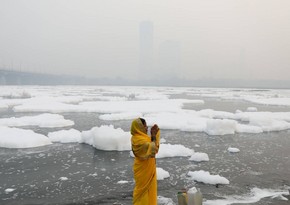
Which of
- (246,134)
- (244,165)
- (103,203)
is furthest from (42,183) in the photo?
(246,134)

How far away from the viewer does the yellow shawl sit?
4.04 metres

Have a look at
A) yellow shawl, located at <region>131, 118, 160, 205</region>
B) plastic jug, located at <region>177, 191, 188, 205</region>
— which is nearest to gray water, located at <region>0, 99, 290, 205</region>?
plastic jug, located at <region>177, 191, 188, 205</region>

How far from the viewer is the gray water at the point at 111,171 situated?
693 cm

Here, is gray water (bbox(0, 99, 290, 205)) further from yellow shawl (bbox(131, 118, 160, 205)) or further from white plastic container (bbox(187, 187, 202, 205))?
yellow shawl (bbox(131, 118, 160, 205))

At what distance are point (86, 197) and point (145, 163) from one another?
3.23 m

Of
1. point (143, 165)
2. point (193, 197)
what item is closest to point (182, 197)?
point (193, 197)

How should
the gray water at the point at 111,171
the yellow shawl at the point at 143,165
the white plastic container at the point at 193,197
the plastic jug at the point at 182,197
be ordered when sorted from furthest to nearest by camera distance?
the gray water at the point at 111,171 < the white plastic container at the point at 193,197 < the plastic jug at the point at 182,197 < the yellow shawl at the point at 143,165

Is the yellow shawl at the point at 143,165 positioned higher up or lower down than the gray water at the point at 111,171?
higher up

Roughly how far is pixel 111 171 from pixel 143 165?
4872mm

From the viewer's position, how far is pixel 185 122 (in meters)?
17.4

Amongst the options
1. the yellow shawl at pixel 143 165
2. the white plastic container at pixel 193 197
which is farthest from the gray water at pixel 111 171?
the yellow shawl at pixel 143 165

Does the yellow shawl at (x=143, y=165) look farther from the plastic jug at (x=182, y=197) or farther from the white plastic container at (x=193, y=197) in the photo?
the white plastic container at (x=193, y=197)

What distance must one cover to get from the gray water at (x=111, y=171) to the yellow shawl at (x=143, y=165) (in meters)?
2.40

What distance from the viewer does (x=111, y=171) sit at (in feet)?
28.9
